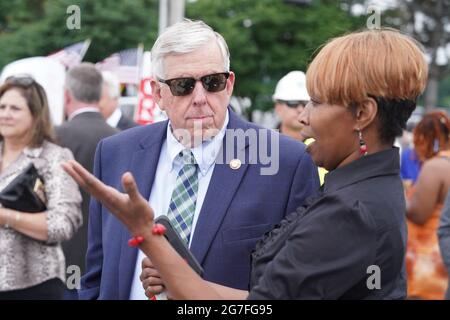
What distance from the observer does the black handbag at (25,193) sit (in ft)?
14.9

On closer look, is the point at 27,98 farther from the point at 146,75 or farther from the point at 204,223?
the point at 146,75

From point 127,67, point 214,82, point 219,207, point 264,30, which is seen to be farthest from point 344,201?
point 264,30

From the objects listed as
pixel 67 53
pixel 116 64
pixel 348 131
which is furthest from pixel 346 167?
pixel 116 64

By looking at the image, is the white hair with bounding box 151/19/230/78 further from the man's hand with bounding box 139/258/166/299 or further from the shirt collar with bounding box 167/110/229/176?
the man's hand with bounding box 139/258/166/299

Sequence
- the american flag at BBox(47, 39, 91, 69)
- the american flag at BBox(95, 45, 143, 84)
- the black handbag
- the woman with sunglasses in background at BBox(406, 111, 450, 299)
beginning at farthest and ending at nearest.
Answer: the american flag at BBox(95, 45, 143, 84) < the american flag at BBox(47, 39, 91, 69) < the woman with sunglasses in background at BBox(406, 111, 450, 299) < the black handbag

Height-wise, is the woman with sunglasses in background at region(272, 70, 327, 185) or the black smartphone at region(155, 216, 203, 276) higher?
the woman with sunglasses in background at region(272, 70, 327, 185)

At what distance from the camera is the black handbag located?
14.9 ft

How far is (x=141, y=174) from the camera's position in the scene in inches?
122

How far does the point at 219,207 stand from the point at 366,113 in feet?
2.78

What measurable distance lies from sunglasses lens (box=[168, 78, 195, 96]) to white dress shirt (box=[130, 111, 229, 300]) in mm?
177

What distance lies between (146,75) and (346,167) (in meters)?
6.82

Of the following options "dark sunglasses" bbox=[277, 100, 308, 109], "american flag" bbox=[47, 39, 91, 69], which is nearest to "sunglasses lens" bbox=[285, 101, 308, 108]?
"dark sunglasses" bbox=[277, 100, 308, 109]

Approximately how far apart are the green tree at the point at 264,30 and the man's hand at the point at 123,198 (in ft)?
88.6
